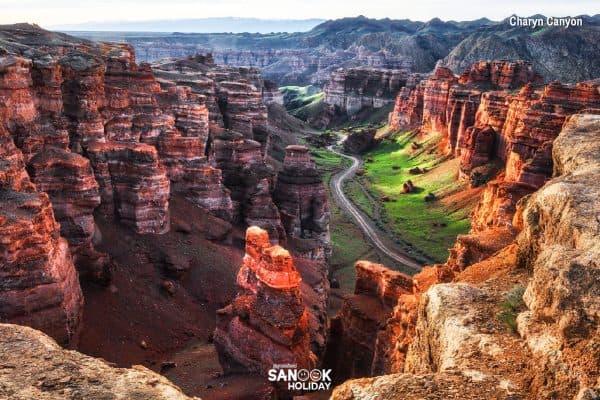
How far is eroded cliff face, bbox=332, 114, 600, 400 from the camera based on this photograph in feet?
36.9

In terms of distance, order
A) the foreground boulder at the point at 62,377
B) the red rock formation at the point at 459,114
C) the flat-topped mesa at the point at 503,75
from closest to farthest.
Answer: the foreground boulder at the point at 62,377
the red rock formation at the point at 459,114
the flat-topped mesa at the point at 503,75

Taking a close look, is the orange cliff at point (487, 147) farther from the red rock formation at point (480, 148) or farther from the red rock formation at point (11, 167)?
the red rock formation at point (11, 167)

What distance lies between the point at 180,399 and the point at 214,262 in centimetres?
2620

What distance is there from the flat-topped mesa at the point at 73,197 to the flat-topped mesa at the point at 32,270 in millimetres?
4618

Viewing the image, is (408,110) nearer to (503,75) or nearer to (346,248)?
→ (503,75)

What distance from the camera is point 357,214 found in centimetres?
7400

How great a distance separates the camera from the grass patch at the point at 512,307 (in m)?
13.8

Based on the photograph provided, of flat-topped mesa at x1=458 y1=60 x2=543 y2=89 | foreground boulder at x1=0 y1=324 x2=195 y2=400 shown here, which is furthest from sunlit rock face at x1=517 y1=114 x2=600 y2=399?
flat-topped mesa at x1=458 y1=60 x2=543 y2=89

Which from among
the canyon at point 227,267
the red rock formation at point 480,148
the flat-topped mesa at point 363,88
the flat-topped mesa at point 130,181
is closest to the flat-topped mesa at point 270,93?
the flat-topped mesa at point 363,88

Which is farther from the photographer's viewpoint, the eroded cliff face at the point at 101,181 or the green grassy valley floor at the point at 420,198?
the green grassy valley floor at the point at 420,198

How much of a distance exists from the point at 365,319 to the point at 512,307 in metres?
16.7

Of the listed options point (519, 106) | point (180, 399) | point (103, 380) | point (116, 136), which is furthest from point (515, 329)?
point (519, 106)

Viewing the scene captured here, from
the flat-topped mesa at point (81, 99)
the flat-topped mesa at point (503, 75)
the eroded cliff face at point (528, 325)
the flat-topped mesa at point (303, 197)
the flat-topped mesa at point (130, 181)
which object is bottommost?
the flat-topped mesa at point (303, 197)

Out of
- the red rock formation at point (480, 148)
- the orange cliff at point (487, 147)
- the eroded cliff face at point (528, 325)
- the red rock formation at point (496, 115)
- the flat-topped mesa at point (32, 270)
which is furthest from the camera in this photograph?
the red rock formation at point (480, 148)
